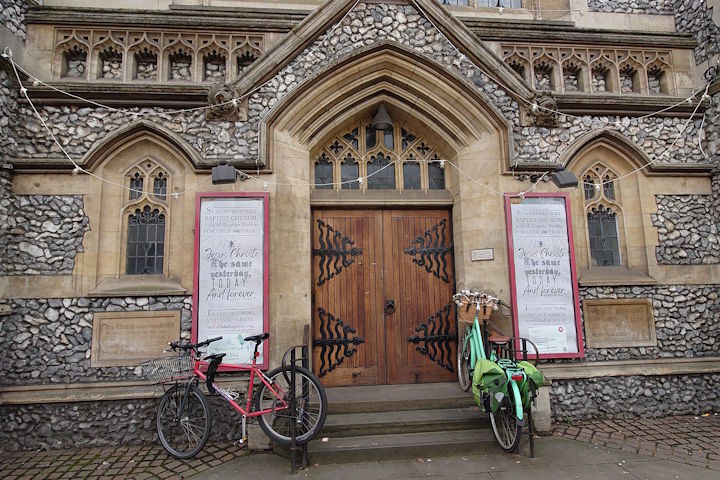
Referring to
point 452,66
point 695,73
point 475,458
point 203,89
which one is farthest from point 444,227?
point 695,73

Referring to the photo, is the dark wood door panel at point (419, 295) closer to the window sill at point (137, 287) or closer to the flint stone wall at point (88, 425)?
the flint stone wall at point (88, 425)

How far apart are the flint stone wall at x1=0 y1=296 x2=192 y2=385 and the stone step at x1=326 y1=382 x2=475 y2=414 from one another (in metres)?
2.39

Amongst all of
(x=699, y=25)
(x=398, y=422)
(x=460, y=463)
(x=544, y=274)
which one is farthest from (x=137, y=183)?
(x=699, y=25)

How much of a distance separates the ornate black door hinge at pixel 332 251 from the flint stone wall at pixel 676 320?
3.14 metres

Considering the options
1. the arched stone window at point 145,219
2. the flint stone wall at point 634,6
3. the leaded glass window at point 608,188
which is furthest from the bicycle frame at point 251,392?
the flint stone wall at point 634,6

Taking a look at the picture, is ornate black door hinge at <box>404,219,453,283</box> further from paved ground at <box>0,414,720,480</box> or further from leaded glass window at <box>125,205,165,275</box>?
leaded glass window at <box>125,205,165,275</box>

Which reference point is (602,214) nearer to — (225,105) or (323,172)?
(323,172)

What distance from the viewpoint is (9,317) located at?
470cm

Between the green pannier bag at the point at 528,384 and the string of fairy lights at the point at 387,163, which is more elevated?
the string of fairy lights at the point at 387,163

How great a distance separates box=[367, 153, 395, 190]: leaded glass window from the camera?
5895 mm

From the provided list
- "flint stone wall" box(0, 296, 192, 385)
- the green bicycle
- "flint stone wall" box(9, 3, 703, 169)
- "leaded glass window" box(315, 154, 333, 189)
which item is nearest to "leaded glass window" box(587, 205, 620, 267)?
"flint stone wall" box(9, 3, 703, 169)

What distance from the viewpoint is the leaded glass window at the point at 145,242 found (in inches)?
204

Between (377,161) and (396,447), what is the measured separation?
3723mm

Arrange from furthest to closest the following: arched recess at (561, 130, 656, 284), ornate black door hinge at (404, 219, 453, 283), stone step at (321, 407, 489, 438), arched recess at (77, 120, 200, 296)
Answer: ornate black door hinge at (404, 219, 453, 283) < arched recess at (561, 130, 656, 284) < arched recess at (77, 120, 200, 296) < stone step at (321, 407, 489, 438)
